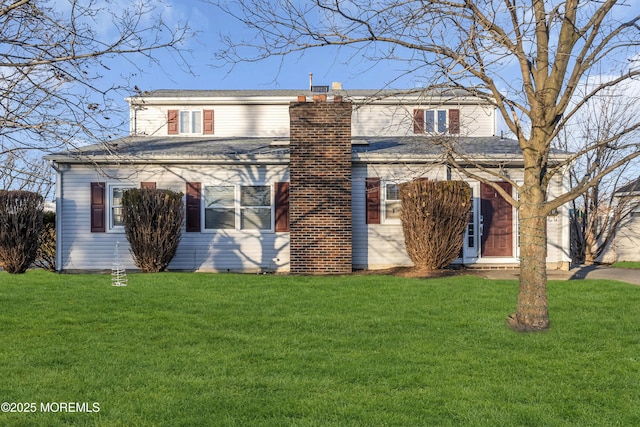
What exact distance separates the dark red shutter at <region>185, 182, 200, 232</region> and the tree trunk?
856 centimetres

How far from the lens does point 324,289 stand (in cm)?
873

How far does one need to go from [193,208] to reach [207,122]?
5.64m

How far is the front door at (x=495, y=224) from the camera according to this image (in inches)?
487

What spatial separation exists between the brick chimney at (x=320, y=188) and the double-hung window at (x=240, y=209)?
1.36 m

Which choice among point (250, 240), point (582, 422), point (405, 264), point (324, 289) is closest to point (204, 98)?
point (250, 240)

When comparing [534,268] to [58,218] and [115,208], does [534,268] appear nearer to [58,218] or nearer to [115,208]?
[115,208]

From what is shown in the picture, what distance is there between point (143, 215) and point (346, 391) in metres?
8.42

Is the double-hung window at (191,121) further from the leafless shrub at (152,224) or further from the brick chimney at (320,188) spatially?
the brick chimney at (320,188)

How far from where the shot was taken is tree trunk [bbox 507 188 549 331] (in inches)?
224

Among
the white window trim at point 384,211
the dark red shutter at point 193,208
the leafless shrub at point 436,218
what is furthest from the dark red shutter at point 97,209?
the leafless shrub at point 436,218

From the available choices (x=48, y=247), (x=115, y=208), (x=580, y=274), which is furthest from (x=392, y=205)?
(x=48, y=247)

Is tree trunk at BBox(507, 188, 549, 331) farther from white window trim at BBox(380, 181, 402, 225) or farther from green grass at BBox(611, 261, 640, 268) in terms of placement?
green grass at BBox(611, 261, 640, 268)

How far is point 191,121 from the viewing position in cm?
1706

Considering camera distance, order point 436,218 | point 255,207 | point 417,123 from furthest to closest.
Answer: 1. point 255,207
2. point 436,218
3. point 417,123
